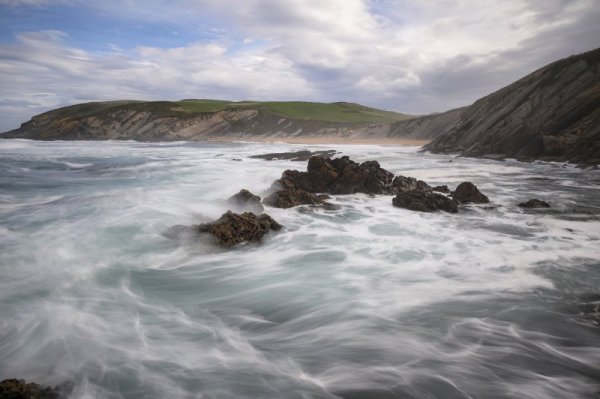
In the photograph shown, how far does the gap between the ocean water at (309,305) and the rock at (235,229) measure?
0.75ft

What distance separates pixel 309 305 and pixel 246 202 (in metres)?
5.86

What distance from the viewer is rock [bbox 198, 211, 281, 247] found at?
7727 millimetres

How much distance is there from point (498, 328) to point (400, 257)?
2.75 metres

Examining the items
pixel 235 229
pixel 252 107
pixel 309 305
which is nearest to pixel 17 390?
pixel 309 305

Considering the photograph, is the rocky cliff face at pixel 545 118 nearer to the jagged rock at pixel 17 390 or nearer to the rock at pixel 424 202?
the rock at pixel 424 202

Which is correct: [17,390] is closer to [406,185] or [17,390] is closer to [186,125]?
[406,185]

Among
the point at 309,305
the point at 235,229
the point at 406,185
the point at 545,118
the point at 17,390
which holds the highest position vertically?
the point at 545,118

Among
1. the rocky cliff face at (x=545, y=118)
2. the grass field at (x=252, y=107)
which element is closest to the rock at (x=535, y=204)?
the rocky cliff face at (x=545, y=118)

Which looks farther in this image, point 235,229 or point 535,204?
point 535,204

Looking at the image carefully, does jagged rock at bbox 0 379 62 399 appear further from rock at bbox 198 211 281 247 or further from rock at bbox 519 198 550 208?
rock at bbox 519 198 550 208

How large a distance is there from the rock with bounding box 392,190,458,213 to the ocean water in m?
0.49

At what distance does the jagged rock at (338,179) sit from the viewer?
1316 centimetres

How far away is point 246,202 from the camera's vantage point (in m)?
11.0

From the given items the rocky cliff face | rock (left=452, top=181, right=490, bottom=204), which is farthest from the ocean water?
the rocky cliff face
